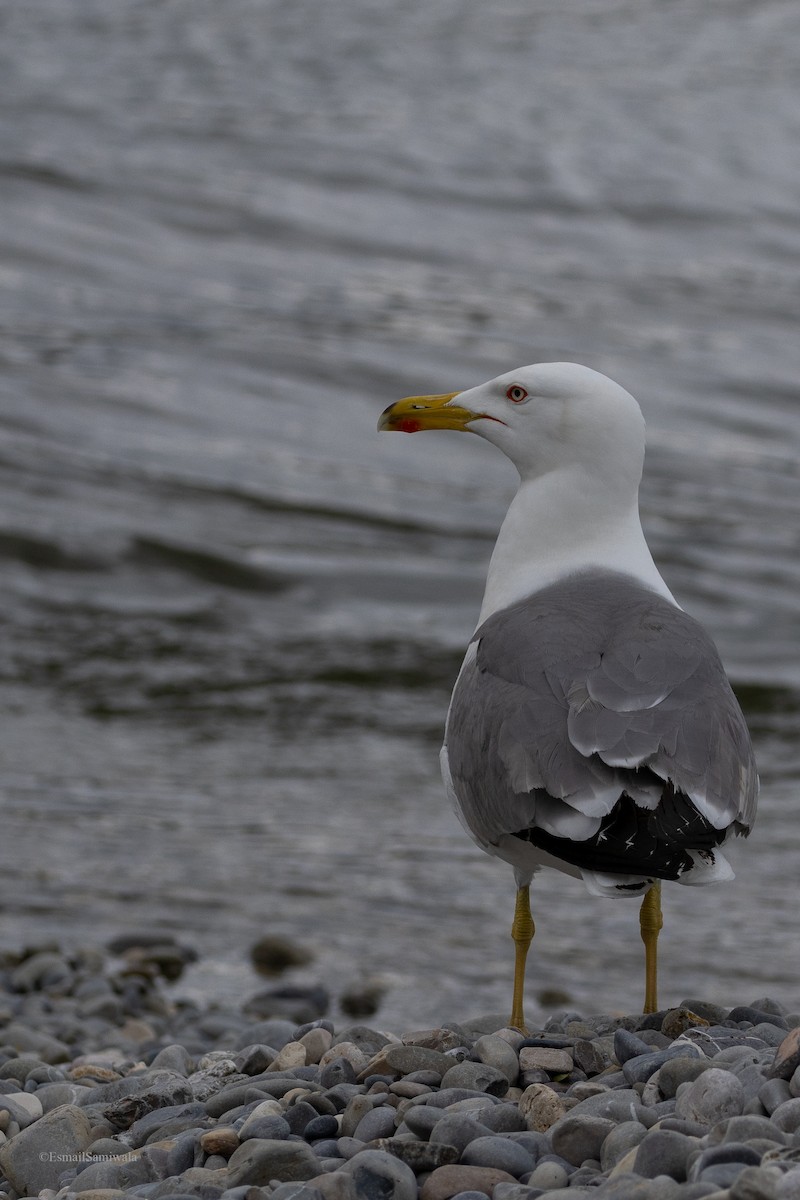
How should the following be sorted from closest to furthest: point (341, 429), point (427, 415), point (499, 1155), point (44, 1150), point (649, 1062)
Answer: point (499, 1155) → point (649, 1062) → point (44, 1150) → point (427, 415) → point (341, 429)

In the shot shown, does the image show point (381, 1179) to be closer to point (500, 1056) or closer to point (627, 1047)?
point (500, 1056)

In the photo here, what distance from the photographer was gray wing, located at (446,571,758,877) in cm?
354

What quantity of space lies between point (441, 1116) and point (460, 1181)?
25 cm

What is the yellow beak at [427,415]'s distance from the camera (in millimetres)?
5086

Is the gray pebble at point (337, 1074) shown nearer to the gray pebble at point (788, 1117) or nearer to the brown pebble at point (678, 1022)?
the brown pebble at point (678, 1022)

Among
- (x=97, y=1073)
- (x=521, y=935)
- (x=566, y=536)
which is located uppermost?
(x=566, y=536)

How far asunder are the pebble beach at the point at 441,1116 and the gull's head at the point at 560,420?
149cm

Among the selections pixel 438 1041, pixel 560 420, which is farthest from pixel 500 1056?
pixel 560 420

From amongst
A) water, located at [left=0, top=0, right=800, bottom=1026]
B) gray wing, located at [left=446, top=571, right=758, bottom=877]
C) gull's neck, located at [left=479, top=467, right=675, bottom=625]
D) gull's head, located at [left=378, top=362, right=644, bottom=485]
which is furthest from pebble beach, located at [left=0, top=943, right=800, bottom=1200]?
water, located at [left=0, top=0, right=800, bottom=1026]

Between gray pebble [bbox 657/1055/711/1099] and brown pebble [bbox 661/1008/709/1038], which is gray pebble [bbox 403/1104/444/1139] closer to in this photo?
gray pebble [bbox 657/1055/711/1099]

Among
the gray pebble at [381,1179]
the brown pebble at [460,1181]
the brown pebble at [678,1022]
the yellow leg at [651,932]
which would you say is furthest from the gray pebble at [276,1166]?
the yellow leg at [651,932]

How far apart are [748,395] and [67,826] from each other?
361 inches

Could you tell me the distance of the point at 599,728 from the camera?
3.65m

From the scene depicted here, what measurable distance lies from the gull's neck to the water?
8.09 ft
